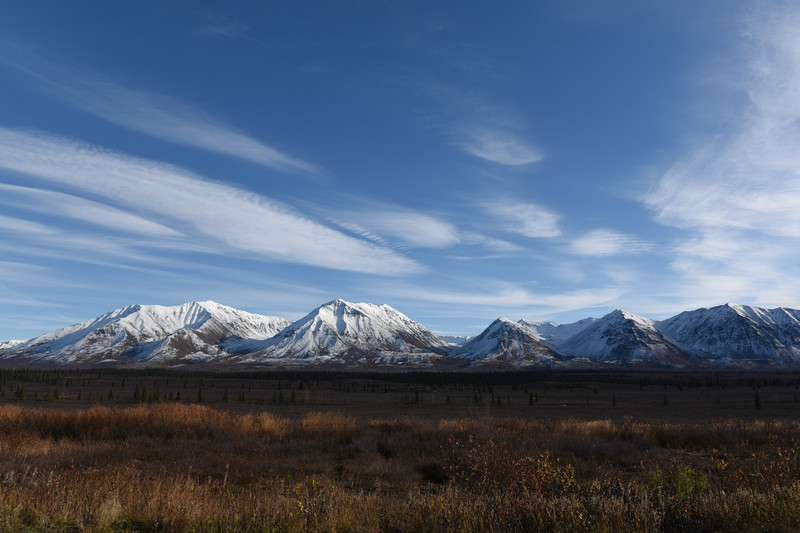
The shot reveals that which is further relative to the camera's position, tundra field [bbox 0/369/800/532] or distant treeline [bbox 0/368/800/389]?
distant treeline [bbox 0/368/800/389]

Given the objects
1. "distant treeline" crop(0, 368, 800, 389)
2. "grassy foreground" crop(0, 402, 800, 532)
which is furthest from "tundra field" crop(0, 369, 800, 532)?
"distant treeline" crop(0, 368, 800, 389)

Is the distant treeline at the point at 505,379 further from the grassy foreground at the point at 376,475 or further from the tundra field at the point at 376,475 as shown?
the grassy foreground at the point at 376,475

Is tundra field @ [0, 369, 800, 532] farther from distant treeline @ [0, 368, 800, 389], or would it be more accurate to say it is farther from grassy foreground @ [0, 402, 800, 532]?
distant treeline @ [0, 368, 800, 389]

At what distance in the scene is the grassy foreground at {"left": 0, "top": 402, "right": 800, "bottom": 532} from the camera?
618 centimetres

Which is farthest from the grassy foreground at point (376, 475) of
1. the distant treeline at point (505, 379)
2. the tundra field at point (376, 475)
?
the distant treeline at point (505, 379)

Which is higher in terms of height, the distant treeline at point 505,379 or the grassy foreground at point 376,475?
the grassy foreground at point 376,475

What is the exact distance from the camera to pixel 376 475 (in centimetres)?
1156

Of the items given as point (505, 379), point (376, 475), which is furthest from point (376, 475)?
point (505, 379)

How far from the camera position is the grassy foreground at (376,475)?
618 cm

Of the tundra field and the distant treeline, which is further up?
the tundra field

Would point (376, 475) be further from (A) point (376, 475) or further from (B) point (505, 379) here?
(B) point (505, 379)

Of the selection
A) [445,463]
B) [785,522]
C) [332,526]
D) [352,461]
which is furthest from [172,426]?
[785,522]

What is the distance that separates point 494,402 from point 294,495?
49404 mm

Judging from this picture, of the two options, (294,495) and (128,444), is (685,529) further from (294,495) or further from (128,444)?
(128,444)
